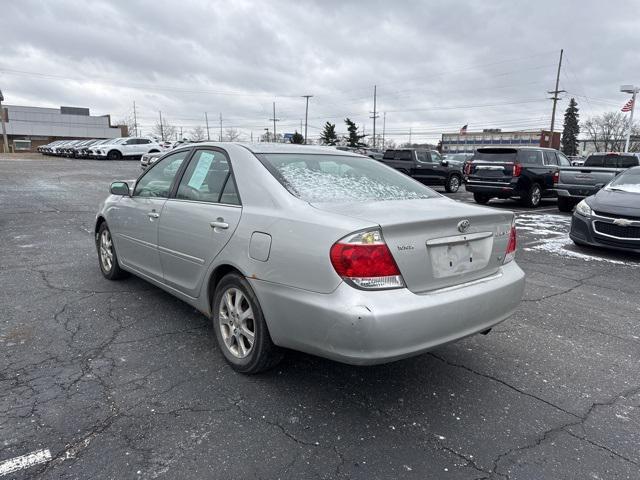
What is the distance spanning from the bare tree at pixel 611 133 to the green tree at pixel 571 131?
5.69ft

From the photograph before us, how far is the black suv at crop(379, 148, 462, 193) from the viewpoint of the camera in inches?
747

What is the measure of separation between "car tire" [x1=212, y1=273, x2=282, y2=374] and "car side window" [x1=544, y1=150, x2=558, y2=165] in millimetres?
13411

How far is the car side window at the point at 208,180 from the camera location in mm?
3347

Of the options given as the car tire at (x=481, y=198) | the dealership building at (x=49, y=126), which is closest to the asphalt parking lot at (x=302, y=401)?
the car tire at (x=481, y=198)

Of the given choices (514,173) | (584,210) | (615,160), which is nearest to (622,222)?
(584,210)

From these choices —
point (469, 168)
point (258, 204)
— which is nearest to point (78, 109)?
point (469, 168)

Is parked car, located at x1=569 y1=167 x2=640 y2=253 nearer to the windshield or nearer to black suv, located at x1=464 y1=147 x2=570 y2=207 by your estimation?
the windshield

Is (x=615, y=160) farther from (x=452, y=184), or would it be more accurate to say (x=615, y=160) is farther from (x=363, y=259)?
(x=363, y=259)

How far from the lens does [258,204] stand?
118 inches

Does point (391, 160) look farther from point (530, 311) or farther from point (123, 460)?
point (123, 460)

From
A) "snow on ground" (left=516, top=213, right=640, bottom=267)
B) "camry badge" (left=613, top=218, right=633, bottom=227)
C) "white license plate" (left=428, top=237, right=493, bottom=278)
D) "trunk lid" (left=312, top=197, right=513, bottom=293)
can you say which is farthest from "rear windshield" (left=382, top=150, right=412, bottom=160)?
"white license plate" (left=428, top=237, right=493, bottom=278)

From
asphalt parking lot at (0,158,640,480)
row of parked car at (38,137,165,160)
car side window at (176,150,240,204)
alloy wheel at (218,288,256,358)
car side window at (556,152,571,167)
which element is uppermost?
row of parked car at (38,137,165,160)

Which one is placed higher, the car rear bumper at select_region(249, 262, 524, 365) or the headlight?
the headlight

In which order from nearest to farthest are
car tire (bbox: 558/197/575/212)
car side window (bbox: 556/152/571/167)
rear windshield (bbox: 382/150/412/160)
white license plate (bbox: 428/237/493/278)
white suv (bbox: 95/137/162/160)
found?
1. white license plate (bbox: 428/237/493/278)
2. car tire (bbox: 558/197/575/212)
3. car side window (bbox: 556/152/571/167)
4. rear windshield (bbox: 382/150/412/160)
5. white suv (bbox: 95/137/162/160)
